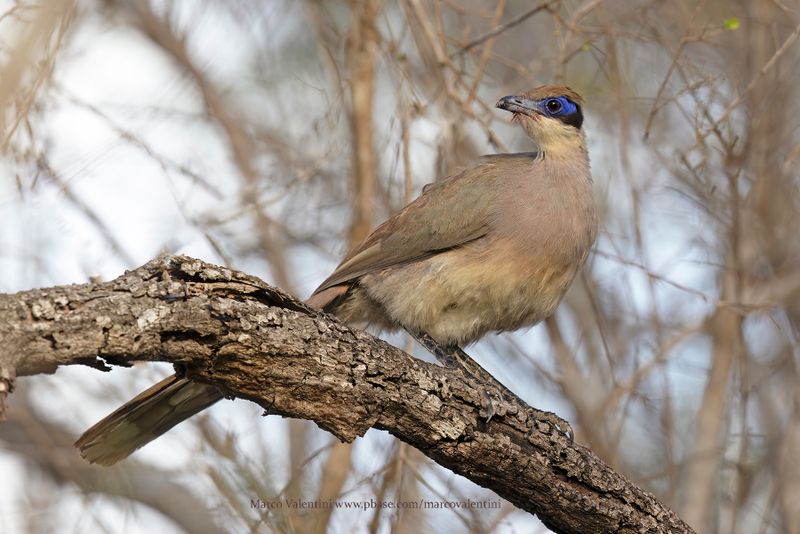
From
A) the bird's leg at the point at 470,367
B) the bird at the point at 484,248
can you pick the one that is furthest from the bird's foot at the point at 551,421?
the bird at the point at 484,248

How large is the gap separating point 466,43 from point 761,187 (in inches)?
96.9

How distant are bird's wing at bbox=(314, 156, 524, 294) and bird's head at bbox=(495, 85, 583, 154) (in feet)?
1.09

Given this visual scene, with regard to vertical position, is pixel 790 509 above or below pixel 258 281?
above

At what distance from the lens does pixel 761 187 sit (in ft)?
23.7

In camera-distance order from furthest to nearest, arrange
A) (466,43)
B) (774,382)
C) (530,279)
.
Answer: (774,382), (466,43), (530,279)

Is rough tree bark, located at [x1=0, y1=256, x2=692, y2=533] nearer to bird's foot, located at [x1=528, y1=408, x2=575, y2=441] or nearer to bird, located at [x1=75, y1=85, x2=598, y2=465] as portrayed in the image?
bird's foot, located at [x1=528, y1=408, x2=575, y2=441]

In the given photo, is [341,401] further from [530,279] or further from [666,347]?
[666,347]

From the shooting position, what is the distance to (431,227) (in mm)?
5535

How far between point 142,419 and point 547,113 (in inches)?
117

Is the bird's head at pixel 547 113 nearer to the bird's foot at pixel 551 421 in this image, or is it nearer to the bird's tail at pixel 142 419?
the bird's foot at pixel 551 421

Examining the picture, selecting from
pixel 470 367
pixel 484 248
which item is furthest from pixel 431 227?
pixel 470 367

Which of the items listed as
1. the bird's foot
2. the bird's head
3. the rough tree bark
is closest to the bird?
the bird's head

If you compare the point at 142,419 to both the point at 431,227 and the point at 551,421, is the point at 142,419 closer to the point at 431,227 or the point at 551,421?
the point at 551,421

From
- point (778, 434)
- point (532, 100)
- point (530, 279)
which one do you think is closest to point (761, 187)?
point (778, 434)
